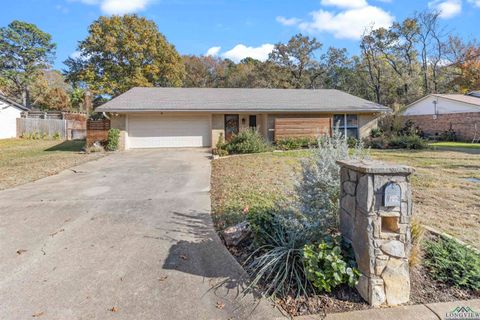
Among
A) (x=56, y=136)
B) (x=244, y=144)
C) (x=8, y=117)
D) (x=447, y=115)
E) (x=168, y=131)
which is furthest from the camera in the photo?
(x=56, y=136)

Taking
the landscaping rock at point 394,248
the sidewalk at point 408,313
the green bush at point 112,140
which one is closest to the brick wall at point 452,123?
the sidewalk at point 408,313

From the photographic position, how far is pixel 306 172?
11.6ft

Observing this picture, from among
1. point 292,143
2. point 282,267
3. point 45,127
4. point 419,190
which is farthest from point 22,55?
point 282,267

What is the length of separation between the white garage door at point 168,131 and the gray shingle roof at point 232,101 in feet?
2.70

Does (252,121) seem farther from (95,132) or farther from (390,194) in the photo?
(390,194)

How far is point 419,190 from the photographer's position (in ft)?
20.7

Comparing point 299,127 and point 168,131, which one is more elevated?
point 299,127

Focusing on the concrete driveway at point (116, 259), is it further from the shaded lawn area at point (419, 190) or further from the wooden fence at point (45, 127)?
the wooden fence at point (45, 127)

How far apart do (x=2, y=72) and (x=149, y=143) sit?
2943 cm

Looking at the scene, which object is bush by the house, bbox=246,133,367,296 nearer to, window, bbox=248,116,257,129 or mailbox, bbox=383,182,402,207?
mailbox, bbox=383,182,402,207

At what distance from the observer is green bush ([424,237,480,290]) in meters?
2.72

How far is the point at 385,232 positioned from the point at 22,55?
4387 centimetres

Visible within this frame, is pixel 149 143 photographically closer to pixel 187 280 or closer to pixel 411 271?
pixel 187 280

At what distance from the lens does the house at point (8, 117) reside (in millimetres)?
20422
